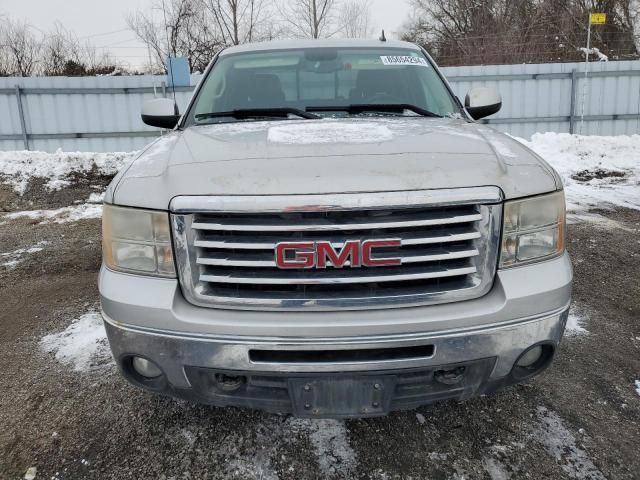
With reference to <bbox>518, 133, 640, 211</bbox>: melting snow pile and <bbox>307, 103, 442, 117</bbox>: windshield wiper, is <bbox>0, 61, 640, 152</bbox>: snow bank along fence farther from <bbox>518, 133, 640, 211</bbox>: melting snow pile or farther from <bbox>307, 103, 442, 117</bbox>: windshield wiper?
<bbox>307, 103, 442, 117</bbox>: windshield wiper

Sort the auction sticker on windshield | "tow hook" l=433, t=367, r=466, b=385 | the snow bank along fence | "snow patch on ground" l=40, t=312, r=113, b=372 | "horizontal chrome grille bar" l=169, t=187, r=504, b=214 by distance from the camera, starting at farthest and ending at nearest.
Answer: the snow bank along fence < the auction sticker on windshield < "snow patch on ground" l=40, t=312, r=113, b=372 < "tow hook" l=433, t=367, r=466, b=385 < "horizontal chrome grille bar" l=169, t=187, r=504, b=214

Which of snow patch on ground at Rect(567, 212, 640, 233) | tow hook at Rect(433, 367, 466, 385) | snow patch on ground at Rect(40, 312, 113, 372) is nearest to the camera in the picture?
tow hook at Rect(433, 367, 466, 385)

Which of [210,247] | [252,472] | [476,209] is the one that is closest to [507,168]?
[476,209]

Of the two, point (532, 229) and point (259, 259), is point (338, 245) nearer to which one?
point (259, 259)

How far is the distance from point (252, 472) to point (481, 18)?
31.6 metres

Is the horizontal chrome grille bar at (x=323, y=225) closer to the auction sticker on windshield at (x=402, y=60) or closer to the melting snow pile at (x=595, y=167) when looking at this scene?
the auction sticker on windshield at (x=402, y=60)

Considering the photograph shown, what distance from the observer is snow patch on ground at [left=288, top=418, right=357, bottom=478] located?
210cm

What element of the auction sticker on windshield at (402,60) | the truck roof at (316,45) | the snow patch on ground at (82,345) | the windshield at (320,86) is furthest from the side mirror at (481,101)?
the snow patch on ground at (82,345)

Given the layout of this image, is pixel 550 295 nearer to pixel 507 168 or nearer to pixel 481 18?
pixel 507 168

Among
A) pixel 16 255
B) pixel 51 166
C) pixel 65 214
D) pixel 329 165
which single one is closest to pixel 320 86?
pixel 329 165

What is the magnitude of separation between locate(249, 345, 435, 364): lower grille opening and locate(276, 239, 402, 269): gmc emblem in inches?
12.1

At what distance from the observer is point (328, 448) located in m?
2.22

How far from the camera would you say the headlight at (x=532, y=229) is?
1909 mm

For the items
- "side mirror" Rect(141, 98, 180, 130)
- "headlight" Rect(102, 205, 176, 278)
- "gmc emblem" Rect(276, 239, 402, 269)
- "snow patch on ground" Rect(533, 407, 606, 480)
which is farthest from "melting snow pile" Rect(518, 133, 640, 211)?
"headlight" Rect(102, 205, 176, 278)
